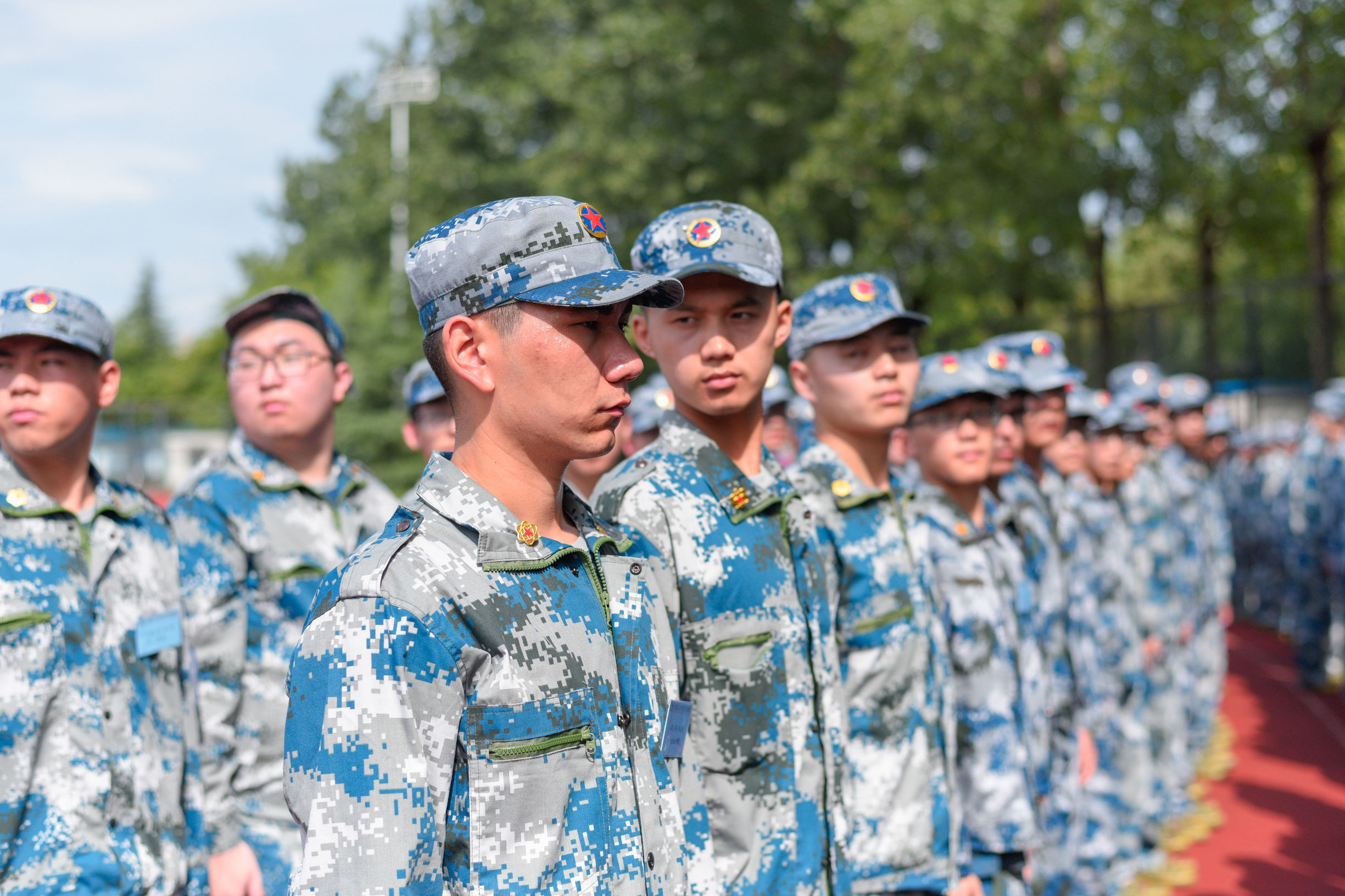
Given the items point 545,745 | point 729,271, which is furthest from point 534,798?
point 729,271

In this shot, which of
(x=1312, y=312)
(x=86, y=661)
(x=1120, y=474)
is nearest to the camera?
(x=86, y=661)

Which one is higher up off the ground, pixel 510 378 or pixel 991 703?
pixel 510 378

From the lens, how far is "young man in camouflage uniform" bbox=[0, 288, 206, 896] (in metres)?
2.78

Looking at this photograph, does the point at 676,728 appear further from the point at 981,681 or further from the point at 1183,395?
the point at 1183,395

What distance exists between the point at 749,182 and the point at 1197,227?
34.9 feet

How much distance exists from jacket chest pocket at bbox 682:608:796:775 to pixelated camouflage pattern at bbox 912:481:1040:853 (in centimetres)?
125

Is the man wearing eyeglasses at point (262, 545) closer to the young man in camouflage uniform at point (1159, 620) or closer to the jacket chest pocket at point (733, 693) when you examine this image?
the jacket chest pocket at point (733, 693)

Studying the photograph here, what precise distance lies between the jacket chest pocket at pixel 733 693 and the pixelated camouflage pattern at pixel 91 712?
159cm

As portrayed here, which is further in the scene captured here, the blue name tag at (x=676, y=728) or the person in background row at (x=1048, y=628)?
the person in background row at (x=1048, y=628)

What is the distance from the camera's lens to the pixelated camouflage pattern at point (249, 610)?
135 inches

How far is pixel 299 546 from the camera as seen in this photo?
370cm

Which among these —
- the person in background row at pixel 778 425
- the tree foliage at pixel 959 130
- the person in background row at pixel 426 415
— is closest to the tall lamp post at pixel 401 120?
the tree foliage at pixel 959 130

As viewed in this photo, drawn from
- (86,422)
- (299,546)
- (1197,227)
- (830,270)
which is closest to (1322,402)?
(830,270)

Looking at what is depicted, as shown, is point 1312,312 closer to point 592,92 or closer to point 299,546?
point 592,92
